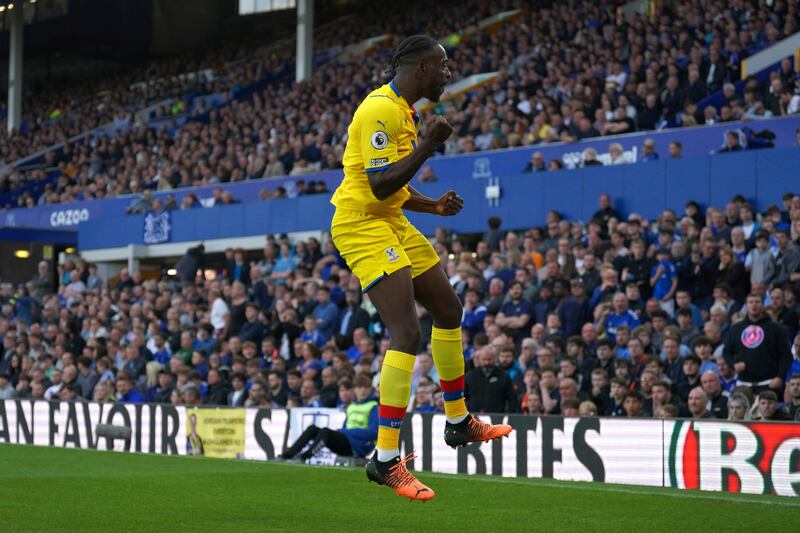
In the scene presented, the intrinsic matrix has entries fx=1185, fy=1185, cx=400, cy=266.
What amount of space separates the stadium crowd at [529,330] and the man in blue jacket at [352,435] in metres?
0.74

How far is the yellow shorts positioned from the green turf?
1267mm

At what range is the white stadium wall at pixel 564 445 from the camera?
8.79m

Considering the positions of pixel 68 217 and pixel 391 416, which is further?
pixel 68 217

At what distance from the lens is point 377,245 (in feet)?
19.9

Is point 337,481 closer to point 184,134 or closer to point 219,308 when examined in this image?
point 219,308

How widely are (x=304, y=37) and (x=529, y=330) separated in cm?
1639

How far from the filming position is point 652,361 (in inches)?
433

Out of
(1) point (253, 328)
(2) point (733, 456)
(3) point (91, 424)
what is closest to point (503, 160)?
(1) point (253, 328)

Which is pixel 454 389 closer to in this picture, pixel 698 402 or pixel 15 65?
pixel 698 402

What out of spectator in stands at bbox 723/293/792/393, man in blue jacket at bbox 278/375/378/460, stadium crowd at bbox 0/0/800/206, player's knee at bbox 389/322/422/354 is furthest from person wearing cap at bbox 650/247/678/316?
player's knee at bbox 389/322/422/354

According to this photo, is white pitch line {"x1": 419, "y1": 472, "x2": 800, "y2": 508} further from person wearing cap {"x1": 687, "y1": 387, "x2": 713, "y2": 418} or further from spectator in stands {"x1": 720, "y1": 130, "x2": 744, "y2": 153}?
spectator in stands {"x1": 720, "y1": 130, "x2": 744, "y2": 153}

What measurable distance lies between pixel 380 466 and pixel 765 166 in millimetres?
10080

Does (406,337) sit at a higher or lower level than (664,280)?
lower

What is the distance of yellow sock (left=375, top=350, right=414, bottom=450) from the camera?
6.02 m
